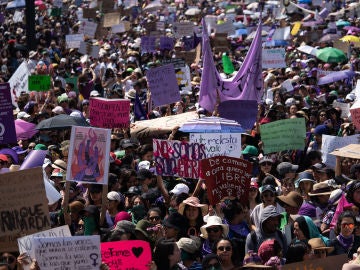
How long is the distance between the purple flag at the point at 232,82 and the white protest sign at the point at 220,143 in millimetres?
4198

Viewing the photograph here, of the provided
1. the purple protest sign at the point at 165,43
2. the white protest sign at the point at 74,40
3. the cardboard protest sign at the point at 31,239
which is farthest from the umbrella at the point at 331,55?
the cardboard protest sign at the point at 31,239

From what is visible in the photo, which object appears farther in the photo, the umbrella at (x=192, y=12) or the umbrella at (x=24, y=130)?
the umbrella at (x=192, y=12)

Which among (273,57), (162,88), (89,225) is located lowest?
(273,57)

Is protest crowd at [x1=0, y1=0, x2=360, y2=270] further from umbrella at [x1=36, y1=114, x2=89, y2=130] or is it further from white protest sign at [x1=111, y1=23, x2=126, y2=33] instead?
white protest sign at [x1=111, y1=23, x2=126, y2=33]


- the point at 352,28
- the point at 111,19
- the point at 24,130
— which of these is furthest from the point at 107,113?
the point at 111,19

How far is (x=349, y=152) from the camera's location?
35.4ft

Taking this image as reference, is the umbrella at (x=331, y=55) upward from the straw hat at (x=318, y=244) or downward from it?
downward

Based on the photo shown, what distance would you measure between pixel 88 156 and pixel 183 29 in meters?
16.7

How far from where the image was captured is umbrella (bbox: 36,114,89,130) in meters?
13.8

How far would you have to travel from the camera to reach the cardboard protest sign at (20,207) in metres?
8.09

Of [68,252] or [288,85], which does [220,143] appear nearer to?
[68,252]

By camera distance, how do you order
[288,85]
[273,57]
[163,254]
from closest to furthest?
[163,254]
[288,85]
[273,57]

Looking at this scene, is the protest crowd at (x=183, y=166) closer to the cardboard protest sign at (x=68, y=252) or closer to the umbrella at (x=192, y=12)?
the cardboard protest sign at (x=68, y=252)

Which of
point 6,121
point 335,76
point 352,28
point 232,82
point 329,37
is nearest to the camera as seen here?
point 6,121
